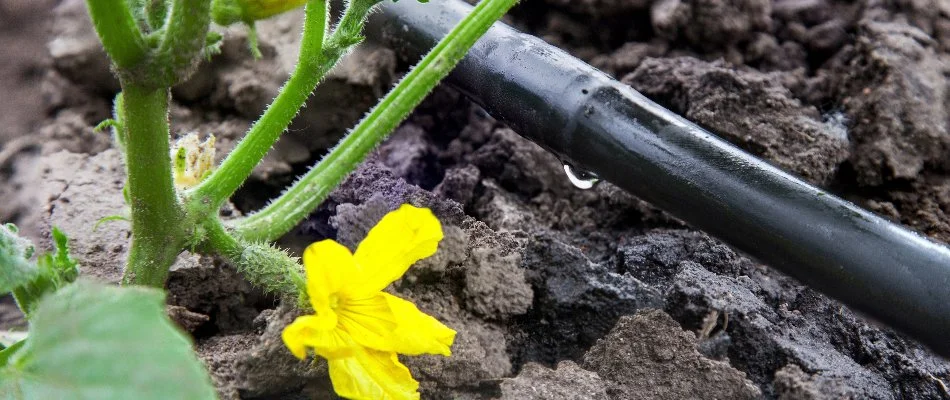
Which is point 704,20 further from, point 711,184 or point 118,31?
point 118,31

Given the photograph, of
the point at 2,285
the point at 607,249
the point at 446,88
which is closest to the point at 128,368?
the point at 2,285

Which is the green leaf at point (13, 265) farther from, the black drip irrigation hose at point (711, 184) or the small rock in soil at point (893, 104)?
the small rock in soil at point (893, 104)

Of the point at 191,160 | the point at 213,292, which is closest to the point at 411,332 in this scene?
the point at 213,292

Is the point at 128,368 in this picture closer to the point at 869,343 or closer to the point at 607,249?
the point at 607,249

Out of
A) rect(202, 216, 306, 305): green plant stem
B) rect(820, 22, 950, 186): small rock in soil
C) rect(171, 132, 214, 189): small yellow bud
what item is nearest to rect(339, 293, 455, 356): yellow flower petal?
rect(202, 216, 306, 305): green plant stem

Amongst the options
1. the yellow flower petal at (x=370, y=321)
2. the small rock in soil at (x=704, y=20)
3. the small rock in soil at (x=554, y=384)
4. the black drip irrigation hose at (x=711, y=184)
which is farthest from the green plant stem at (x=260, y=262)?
the small rock in soil at (x=704, y=20)
